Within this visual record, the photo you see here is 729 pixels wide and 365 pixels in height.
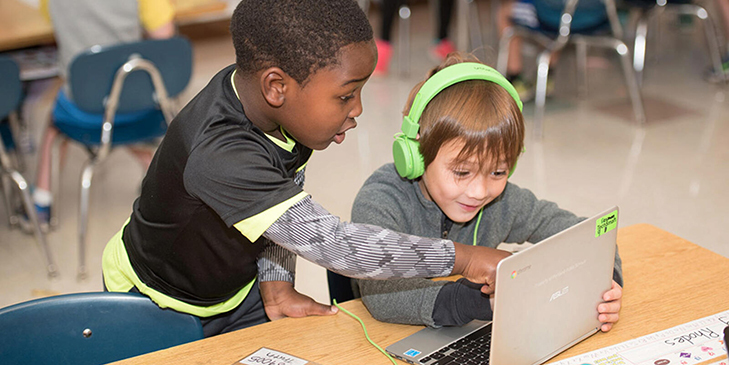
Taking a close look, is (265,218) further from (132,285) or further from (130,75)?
(130,75)

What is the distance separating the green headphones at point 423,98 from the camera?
3.86ft

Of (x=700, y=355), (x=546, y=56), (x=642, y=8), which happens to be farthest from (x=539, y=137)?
(x=700, y=355)

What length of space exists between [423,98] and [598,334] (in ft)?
1.57

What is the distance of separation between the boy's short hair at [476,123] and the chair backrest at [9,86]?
1699mm

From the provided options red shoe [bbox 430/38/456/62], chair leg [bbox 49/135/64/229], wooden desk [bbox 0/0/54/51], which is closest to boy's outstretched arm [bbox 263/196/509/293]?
chair leg [bbox 49/135/64/229]

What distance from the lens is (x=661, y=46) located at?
192 inches

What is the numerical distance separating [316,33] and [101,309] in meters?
0.59

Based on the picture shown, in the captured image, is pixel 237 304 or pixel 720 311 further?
pixel 237 304

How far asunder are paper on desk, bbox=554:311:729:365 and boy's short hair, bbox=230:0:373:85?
56cm

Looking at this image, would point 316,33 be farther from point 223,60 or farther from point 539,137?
point 223,60

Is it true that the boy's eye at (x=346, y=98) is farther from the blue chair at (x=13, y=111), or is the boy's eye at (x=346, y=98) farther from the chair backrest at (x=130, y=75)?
the blue chair at (x=13, y=111)

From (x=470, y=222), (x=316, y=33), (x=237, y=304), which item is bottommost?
(x=237, y=304)

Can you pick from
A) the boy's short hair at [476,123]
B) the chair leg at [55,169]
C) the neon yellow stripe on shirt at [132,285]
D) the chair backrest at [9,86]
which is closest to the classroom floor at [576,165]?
the chair leg at [55,169]

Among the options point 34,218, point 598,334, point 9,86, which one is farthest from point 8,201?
point 598,334
